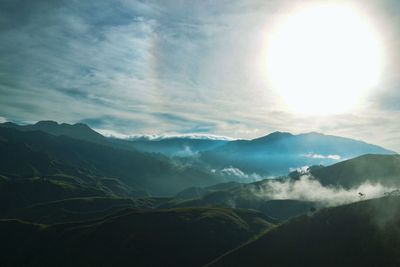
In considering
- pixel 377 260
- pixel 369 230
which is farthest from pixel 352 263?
pixel 369 230

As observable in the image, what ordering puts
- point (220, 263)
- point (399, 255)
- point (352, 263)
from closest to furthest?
point (399, 255), point (352, 263), point (220, 263)

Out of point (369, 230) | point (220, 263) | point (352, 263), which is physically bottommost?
point (220, 263)

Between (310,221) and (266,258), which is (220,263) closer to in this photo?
(266,258)

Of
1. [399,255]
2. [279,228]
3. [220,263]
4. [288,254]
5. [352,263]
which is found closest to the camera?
[399,255]

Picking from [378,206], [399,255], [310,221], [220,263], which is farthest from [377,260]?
[220,263]

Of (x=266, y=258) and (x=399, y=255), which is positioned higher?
(x=399, y=255)

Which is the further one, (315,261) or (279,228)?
(279,228)
